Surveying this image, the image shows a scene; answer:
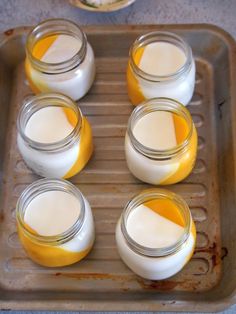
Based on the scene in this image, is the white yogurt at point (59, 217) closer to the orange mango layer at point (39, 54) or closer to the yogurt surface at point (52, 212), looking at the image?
the yogurt surface at point (52, 212)

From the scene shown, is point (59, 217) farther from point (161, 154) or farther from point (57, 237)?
point (161, 154)

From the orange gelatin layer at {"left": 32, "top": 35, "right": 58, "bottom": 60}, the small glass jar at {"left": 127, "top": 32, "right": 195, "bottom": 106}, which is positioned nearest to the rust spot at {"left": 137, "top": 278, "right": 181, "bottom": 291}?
the small glass jar at {"left": 127, "top": 32, "right": 195, "bottom": 106}

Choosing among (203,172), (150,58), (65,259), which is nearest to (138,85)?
(150,58)

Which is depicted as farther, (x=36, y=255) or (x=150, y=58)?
(x=150, y=58)

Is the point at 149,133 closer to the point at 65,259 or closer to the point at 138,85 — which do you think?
the point at 138,85

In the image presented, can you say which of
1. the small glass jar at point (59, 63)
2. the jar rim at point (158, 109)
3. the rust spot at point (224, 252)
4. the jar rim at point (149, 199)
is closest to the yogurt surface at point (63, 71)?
the small glass jar at point (59, 63)

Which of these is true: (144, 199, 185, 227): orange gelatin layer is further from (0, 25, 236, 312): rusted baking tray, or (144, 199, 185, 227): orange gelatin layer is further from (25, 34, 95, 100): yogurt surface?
(25, 34, 95, 100): yogurt surface
